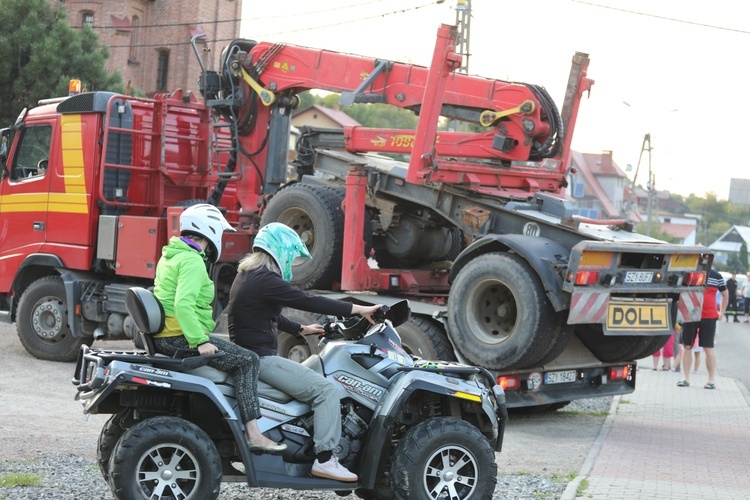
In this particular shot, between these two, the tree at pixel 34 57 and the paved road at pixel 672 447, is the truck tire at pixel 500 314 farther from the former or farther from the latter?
the tree at pixel 34 57

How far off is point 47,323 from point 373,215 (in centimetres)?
496

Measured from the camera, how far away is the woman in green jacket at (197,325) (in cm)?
650

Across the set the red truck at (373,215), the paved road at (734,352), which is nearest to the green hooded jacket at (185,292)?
the red truck at (373,215)

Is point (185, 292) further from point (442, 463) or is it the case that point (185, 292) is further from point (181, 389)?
point (442, 463)

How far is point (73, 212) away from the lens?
14.3m

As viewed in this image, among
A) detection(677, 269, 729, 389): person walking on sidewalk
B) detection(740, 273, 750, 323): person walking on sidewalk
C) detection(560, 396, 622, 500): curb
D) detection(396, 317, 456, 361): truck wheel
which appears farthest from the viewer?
detection(740, 273, 750, 323): person walking on sidewalk

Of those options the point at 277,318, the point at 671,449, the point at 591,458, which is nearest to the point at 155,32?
the point at 671,449

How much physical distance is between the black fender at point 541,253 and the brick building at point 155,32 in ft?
135

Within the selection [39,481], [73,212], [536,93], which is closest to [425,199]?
[536,93]

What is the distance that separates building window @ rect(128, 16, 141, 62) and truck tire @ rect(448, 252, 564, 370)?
42.4m

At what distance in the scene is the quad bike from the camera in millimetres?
6414

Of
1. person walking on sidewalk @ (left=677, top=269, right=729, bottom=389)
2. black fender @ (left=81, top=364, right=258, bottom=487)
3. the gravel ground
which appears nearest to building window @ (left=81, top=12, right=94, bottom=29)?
the gravel ground

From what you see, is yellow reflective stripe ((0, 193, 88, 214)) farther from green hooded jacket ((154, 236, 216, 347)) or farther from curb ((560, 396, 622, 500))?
green hooded jacket ((154, 236, 216, 347))

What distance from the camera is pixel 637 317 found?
A: 10.9m
